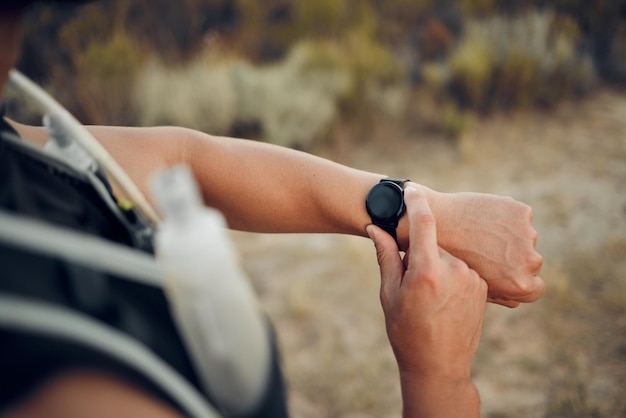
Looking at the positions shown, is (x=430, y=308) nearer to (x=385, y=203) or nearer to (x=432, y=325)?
(x=432, y=325)

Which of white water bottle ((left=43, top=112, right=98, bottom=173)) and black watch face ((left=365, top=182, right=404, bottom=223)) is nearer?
white water bottle ((left=43, top=112, right=98, bottom=173))

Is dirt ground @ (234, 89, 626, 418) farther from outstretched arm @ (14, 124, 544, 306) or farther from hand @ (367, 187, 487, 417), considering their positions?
hand @ (367, 187, 487, 417)

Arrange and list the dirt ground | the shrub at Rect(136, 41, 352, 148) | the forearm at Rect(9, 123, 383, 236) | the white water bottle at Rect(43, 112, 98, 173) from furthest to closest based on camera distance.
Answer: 1. the shrub at Rect(136, 41, 352, 148)
2. the dirt ground
3. the forearm at Rect(9, 123, 383, 236)
4. the white water bottle at Rect(43, 112, 98, 173)

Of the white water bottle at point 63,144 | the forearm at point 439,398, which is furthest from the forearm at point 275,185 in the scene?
the forearm at point 439,398

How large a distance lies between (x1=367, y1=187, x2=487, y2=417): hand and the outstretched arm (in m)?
0.22

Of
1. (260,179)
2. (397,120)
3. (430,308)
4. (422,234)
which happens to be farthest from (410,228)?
(397,120)

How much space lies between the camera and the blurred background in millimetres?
2088

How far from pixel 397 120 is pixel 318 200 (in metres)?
3.31

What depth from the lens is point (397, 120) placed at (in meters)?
4.33

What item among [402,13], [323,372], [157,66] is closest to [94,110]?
[157,66]

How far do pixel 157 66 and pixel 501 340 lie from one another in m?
4.08

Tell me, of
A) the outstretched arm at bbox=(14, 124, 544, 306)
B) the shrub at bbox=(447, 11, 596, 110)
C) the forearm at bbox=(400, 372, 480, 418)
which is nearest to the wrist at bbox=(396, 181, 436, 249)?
the outstretched arm at bbox=(14, 124, 544, 306)

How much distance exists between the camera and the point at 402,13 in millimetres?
6496

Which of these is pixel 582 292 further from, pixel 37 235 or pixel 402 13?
pixel 402 13
